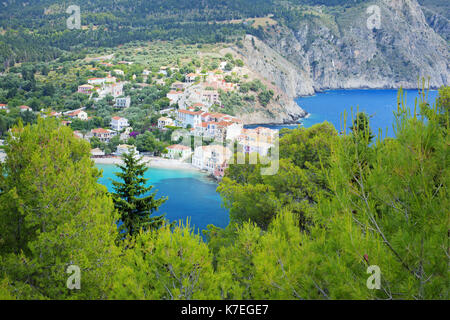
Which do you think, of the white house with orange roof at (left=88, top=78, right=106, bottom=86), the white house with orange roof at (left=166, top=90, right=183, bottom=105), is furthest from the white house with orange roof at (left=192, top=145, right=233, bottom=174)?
the white house with orange roof at (left=88, top=78, right=106, bottom=86)

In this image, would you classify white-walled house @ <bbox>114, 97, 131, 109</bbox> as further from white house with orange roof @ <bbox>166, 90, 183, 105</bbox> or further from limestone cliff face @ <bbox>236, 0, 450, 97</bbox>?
limestone cliff face @ <bbox>236, 0, 450, 97</bbox>

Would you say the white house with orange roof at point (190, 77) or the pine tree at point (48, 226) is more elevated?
the white house with orange roof at point (190, 77)

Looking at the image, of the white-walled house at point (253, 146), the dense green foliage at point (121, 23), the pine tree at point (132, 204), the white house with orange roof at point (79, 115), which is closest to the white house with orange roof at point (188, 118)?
the white-walled house at point (253, 146)

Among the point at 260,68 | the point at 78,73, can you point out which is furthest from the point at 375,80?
the point at 78,73

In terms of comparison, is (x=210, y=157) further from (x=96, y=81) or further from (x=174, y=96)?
(x=96, y=81)

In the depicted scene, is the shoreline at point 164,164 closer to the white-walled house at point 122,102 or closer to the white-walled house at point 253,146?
the white-walled house at point 253,146
